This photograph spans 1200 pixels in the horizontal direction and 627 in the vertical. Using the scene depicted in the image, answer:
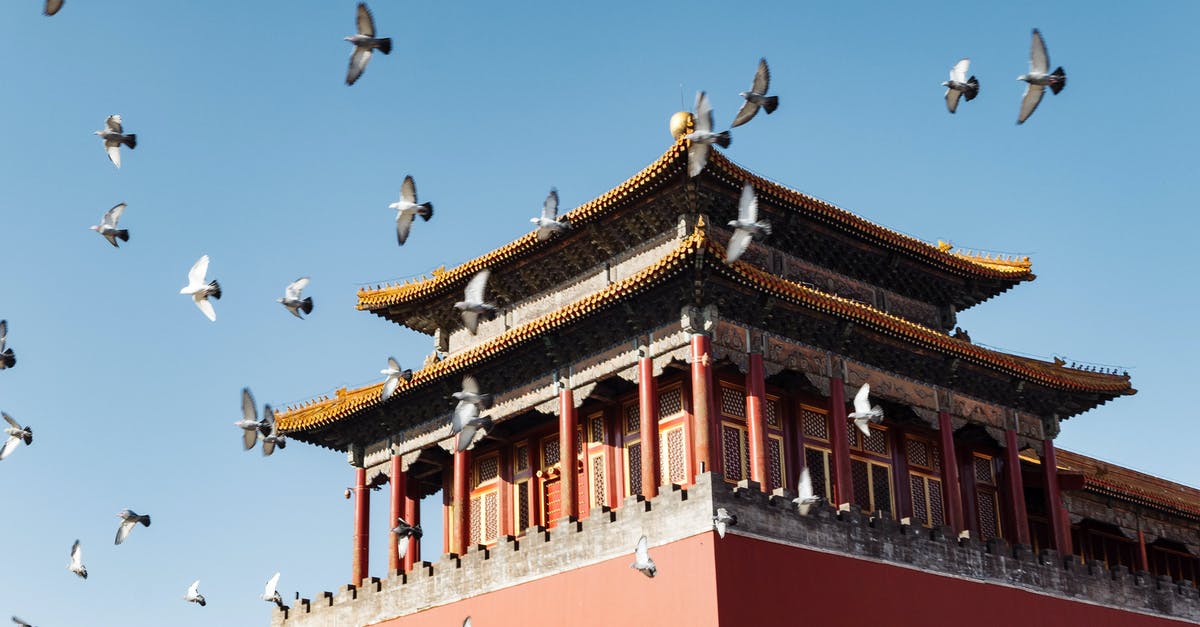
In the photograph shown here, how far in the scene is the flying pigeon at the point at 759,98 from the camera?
69.7ft

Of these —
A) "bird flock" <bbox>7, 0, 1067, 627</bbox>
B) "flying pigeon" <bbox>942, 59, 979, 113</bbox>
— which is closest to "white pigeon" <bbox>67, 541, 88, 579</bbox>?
"bird flock" <bbox>7, 0, 1067, 627</bbox>

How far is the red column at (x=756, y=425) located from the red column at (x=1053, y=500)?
806cm

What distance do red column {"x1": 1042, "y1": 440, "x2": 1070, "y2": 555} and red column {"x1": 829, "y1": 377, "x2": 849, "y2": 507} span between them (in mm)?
5431

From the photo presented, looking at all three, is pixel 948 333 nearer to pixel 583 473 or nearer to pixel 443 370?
pixel 583 473

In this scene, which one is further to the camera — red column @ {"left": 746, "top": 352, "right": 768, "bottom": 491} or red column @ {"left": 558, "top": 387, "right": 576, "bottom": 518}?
red column @ {"left": 558, "top": 387, "right": 576, "bottom": 518}

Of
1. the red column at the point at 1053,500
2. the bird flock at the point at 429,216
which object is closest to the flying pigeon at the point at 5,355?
the bird flock at the point at 429,216

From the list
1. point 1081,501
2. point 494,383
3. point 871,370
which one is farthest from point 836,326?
point 1081,501

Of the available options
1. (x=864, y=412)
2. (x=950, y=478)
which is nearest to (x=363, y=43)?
(x=864, y=412)

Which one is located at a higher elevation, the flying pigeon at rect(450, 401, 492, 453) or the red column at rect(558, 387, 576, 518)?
the flying pigeon at rect(450, 401, 492, 453)

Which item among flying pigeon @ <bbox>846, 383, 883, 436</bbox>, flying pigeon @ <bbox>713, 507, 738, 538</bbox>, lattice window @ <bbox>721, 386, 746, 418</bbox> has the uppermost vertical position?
lattice window @ <bbox>721, 386, 746, 418</bbox>

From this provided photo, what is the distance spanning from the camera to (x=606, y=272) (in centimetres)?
3011

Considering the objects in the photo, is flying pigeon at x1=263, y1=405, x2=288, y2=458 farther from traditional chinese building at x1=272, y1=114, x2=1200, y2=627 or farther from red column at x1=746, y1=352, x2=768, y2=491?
red column at x1=746, y1=352, x2=768, y2=491

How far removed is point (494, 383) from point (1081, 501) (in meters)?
13.7

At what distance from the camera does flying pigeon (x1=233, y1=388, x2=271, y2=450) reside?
77.7 feet
